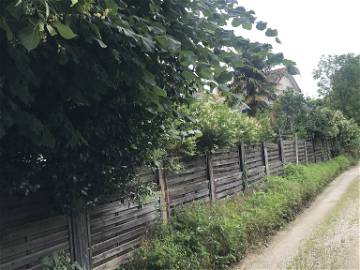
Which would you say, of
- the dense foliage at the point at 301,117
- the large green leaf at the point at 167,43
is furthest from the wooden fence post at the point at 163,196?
the dense foliage at the point at 301,117

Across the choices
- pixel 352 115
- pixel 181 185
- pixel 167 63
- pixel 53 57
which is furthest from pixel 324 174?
pixel 352 115

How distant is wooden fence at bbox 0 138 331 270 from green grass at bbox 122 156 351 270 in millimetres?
248

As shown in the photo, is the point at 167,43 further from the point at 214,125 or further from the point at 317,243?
the point at 317,243

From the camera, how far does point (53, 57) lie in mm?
2986

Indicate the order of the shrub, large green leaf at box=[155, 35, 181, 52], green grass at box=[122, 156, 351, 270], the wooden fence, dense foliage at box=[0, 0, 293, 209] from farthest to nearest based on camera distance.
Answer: the shrub, green grass at box=[122, 156, 351, 270], the wooden fence, large green leaf at box=[155, 35, 181, 52], dense foliage at box=[0, 0, 293, 209]

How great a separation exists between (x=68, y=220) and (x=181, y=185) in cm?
294

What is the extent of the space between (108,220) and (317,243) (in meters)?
4.21

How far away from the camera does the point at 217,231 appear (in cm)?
653

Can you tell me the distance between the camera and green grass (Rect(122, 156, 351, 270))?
5.50 meters

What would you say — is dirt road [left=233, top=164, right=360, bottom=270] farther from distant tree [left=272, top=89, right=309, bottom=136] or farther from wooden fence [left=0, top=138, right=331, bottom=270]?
distant tree [left=272, top=89, right=309, bottom=136]

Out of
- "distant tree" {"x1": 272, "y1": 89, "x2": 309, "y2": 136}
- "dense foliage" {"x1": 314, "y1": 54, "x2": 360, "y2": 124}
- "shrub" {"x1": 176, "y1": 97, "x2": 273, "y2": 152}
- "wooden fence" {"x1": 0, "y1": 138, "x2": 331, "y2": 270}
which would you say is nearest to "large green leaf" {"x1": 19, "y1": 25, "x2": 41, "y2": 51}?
"wooden fence" {"x1": 0, "y1": 138, "x2": 331, "y2": 270}

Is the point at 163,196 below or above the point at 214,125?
below

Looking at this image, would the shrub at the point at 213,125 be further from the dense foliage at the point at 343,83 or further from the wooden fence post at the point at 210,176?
the dense foliage at the point at 343,83

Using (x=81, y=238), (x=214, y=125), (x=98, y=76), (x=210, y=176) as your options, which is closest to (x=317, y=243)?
(x=210, y=176)
